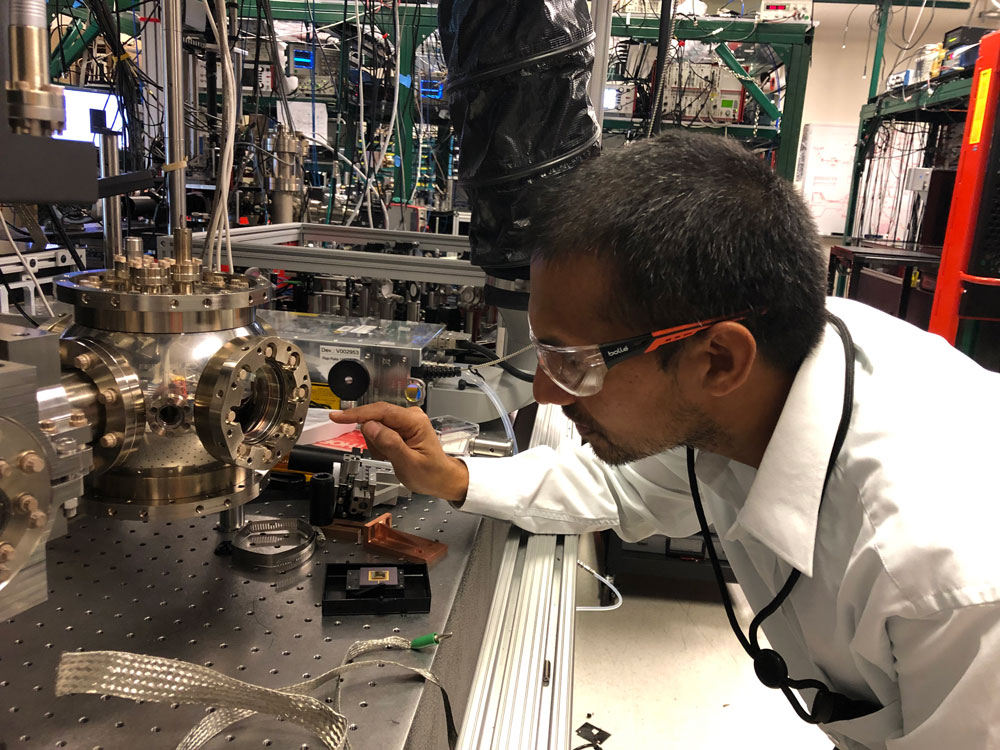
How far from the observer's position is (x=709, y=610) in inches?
104

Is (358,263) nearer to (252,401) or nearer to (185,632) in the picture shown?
(252,401)

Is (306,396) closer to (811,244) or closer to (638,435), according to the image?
(638,435)

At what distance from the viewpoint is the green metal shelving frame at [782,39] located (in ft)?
12.0

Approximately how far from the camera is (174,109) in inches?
34.7

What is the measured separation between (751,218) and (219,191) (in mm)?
705

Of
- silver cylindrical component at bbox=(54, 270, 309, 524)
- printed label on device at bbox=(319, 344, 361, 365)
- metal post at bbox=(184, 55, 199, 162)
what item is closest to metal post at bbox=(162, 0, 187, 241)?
silver cylindrical component at bbox=(54, 270, 309, 524)

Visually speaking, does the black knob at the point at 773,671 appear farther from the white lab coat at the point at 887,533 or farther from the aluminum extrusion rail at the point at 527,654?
the aluminum extrusion rail at the point at 527,654

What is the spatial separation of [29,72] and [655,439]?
705 millimetres

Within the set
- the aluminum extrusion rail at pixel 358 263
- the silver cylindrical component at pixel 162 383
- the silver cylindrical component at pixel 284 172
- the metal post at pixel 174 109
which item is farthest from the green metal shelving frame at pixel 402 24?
the silver cylindrical component at pixel 162 383

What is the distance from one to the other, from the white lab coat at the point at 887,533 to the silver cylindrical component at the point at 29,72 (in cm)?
72

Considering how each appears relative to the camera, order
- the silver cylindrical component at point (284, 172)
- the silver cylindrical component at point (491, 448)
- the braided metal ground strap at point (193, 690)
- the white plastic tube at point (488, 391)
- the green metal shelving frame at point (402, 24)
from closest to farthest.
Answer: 1. the braided metal ground strap at point (193, 690)
2. the silver cylindrical component at point (491, 448)
3. the white plastic tube at point (488, 391)
4. the silver cylindrical component at point (284, 172)
5. the green metal shelving frame at point (402, 24)

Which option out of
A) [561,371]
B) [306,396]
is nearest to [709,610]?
[561,371]

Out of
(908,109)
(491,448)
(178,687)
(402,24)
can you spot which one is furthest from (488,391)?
(908,109)

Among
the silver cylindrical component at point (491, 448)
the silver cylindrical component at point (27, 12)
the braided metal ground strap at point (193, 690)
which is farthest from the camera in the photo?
the silver cylindrical component at point (491, 448)
